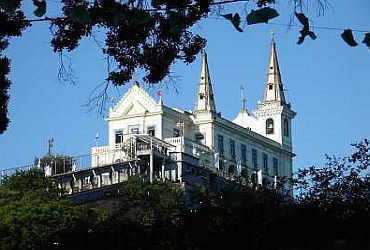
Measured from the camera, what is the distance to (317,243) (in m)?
14.3

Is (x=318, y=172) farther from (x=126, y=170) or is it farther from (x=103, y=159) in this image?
(x=103, y=159)

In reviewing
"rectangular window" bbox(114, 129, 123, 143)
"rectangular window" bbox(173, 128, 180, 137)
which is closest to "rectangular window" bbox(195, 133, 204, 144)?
"rectangular window" bbox(173, 128, 180, 137)

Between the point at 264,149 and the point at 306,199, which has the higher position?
the point at 264,149

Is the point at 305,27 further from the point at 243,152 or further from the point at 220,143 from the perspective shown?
the point at 243,152

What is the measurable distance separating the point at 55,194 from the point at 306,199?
117 feet

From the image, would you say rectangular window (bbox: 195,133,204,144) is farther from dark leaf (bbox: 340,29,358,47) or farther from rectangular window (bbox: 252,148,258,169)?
dark leaf (bbox: 340,29,358,47)

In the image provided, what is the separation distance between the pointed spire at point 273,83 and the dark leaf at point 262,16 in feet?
267

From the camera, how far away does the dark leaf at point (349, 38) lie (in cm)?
796

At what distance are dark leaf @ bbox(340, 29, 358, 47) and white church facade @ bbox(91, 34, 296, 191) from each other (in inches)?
2038

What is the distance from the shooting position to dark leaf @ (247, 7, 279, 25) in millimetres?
7852

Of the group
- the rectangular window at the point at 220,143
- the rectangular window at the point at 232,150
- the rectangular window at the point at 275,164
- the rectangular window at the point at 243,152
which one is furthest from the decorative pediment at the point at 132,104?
the rectangular window at the point at 275,164

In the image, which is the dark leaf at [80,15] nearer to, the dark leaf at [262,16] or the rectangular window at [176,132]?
the dark leaf at [262,16]

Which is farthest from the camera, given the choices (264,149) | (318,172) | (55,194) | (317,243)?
(264,149)

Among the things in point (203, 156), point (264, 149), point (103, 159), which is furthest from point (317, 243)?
point (264, 149)
